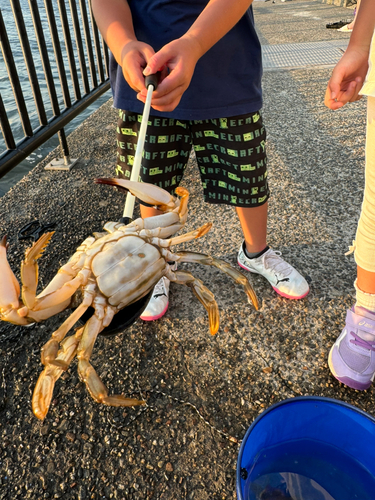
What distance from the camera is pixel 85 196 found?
9.89 ft

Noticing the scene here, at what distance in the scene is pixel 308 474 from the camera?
137cm

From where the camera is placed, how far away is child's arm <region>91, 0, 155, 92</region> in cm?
132

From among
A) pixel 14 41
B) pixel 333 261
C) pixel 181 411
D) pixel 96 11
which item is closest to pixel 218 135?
pixel 96 11

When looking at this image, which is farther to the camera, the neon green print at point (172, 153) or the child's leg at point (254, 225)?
the child's leg at point (254, 225)

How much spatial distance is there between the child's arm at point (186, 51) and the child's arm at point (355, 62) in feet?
1.57

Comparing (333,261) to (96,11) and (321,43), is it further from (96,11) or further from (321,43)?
(321,43)

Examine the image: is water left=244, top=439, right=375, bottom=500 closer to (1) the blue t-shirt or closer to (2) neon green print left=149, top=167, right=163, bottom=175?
(2) neon green print left=149, top=167, right=163, bottom=175

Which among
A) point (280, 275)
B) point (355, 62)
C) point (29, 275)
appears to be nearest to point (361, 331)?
point (280, 275)

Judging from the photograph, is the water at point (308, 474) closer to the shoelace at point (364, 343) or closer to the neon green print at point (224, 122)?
the shoelace at point (364, 343)

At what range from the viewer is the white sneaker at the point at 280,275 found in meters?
2.04

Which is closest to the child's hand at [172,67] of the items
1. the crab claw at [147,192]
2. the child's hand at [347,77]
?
the crab claw at [147,192]

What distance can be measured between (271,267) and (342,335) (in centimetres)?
57

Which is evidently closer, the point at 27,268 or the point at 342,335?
the point at 27,268

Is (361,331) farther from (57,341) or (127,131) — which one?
(127,131)
